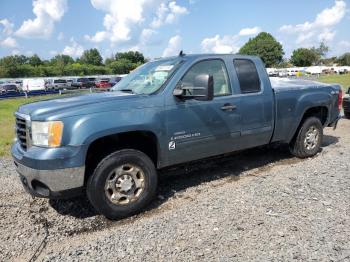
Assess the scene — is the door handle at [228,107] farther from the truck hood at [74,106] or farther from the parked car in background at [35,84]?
the parked car in background at [35,84]

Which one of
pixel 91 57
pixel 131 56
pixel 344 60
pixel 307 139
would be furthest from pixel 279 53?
pixel 307 139

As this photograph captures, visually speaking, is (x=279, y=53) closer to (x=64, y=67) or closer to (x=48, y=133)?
(x=64, y=67)

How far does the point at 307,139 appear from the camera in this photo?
6727 millimetres

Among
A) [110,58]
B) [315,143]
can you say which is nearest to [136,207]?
[315,143]

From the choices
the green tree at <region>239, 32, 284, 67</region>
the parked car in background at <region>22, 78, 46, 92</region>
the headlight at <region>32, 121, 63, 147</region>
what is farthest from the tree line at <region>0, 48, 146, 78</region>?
the headlight at <region>32, 121, 63, 147</region>

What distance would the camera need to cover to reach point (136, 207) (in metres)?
4.44

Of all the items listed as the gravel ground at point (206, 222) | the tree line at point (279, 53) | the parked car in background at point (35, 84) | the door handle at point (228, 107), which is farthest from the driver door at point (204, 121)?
the tree line at point (279, 53)

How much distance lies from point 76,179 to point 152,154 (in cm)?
111

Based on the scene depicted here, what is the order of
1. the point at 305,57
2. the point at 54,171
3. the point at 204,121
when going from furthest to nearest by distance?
the point at 305,57 < the point at 204,121 < the point at 54,171

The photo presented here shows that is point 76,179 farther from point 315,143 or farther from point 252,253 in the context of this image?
point 315,143

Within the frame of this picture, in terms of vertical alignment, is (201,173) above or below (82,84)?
above

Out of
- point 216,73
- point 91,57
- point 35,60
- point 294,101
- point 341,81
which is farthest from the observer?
point 91,57

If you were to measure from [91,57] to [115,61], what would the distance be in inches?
919

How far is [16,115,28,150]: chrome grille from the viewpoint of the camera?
427 centimetres
